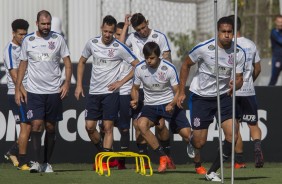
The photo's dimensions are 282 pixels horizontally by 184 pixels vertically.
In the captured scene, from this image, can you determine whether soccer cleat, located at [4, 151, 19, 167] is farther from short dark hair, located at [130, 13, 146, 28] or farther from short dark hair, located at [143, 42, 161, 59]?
short dark hair, located at [143, 42, 161, 59]

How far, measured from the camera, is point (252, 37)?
104ft

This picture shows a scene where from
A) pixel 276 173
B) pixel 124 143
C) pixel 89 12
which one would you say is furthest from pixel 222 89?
pixel 89 12

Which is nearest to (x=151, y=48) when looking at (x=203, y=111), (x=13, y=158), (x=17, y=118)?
(x=203, y=111)

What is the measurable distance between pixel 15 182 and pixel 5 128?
14.5 feet

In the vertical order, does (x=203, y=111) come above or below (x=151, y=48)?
below

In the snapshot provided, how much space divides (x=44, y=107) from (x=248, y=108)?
11.2ft

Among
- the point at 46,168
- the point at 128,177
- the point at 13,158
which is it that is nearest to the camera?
the point at 128,177

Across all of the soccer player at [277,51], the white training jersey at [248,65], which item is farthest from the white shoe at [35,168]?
the soccer player at [277,51]

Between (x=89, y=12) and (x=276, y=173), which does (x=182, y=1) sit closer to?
(x=89, y=12)

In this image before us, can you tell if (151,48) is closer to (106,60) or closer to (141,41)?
(106,60)

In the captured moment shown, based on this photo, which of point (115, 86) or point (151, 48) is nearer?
point (151, 48)

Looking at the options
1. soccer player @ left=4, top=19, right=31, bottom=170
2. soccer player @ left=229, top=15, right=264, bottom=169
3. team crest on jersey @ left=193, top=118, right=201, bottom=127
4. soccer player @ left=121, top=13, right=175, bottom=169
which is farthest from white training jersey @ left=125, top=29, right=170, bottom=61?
team crest on jersey @ left=193, top=118, right=201, bottom=127

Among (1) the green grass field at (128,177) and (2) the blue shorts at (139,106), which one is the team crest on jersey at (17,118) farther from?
(2) the blue shorts at (139,106)

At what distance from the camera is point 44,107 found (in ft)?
64.6
